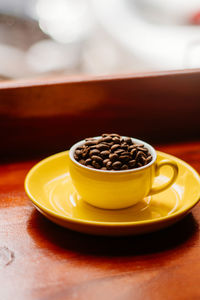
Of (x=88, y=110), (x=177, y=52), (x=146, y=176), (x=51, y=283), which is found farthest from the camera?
(x=177, y=52)

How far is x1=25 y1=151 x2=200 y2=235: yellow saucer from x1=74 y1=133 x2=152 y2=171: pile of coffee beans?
2.6 inches

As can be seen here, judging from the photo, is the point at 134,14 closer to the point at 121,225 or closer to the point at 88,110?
the point at 88,110

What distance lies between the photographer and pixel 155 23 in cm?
204

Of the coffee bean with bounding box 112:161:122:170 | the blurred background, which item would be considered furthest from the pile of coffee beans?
the blurred background

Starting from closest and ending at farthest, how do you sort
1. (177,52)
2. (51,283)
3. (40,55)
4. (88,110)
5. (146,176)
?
(51,283) → (146,176) → (88,110) → (40,55) → (177,52)

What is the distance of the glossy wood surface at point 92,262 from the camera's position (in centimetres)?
41

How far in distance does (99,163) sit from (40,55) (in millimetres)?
1363

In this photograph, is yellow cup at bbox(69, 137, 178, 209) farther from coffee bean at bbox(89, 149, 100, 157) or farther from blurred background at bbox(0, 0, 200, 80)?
blurred background at bbox(0, 0, 200, 80)

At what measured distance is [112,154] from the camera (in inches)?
20.9

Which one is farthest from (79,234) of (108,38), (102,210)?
(108,38)

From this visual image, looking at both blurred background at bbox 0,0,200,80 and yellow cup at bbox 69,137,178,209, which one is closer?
yellow cup at bbox 69,137,178,209

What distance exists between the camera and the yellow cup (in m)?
0.51

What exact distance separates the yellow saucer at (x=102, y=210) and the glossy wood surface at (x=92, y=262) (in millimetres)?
22

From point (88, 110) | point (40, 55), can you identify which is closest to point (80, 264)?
point (88, 110)
